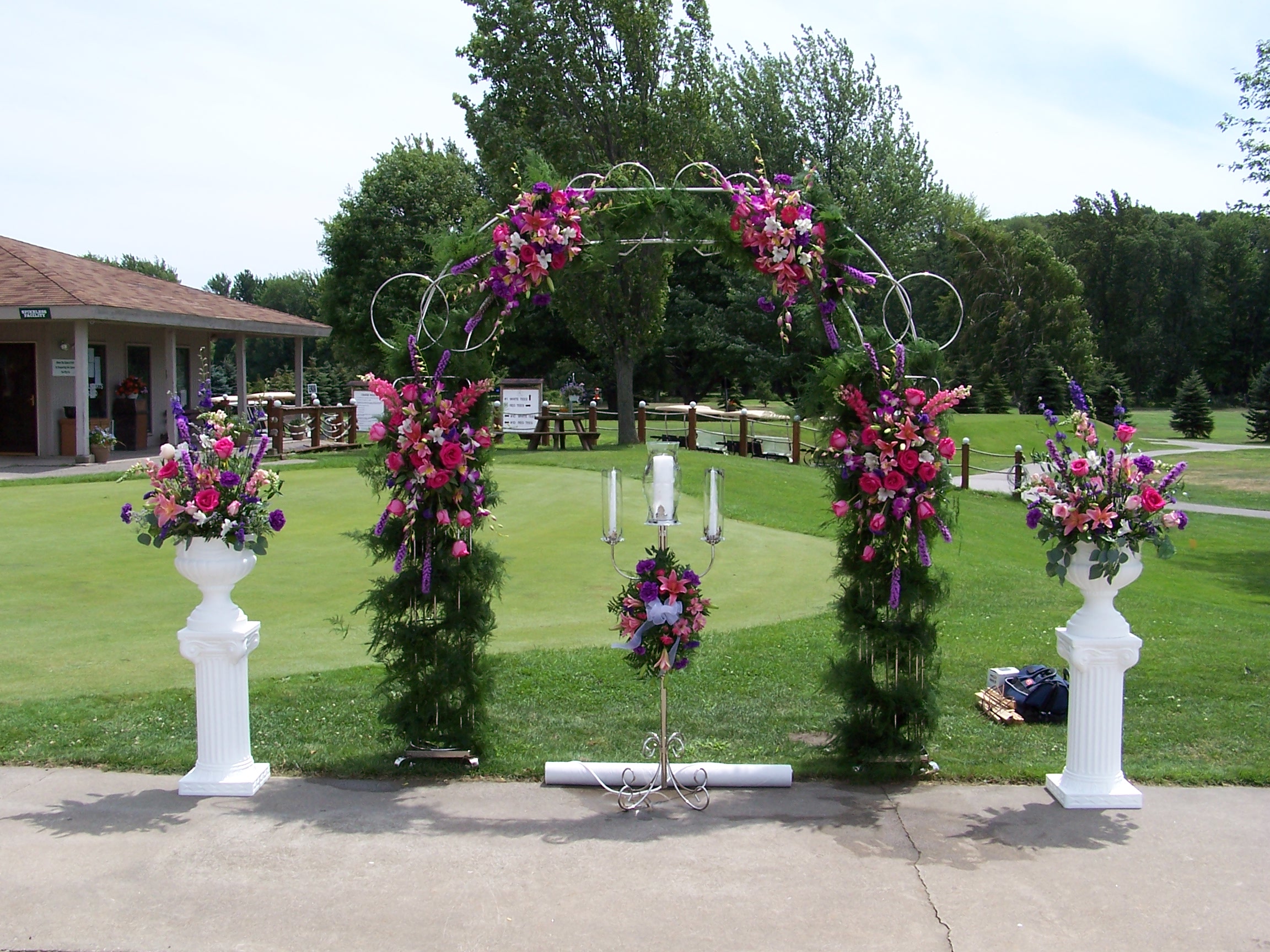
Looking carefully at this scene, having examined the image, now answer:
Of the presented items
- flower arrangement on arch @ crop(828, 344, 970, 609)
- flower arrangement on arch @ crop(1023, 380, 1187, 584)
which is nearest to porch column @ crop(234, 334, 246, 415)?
flower arrangement on arch @ crop(828, 344, 970, 609)

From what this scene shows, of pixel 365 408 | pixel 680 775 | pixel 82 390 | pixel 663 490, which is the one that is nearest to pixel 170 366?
pixel 82 390

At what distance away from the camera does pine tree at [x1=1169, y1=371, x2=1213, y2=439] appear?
128 feet

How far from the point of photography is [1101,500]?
4.82 m

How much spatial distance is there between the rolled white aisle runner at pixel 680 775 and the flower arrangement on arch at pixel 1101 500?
5.17 feet

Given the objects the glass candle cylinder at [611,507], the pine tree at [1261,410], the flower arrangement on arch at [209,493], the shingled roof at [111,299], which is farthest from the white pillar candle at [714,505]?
the pine tree at [1261,410]

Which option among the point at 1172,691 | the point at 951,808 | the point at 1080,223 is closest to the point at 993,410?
the point at 1080,223

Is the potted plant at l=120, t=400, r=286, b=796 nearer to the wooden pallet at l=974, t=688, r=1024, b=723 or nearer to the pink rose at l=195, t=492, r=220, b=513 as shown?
the pink rose at l=195, t=492, r=220, b=513

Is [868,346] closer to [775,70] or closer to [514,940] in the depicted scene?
[514,940]

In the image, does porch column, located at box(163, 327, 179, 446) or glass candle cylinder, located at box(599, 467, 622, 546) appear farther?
porch column, located at box(163, 327, 179, 446)

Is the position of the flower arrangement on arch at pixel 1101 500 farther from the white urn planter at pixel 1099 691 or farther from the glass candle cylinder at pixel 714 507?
the glass candle cylinder at pixel 714 507

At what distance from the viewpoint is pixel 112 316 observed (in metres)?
18.8

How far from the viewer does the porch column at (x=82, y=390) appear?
19078 millimetres

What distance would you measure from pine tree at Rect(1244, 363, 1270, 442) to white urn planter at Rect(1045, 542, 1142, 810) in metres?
37.8

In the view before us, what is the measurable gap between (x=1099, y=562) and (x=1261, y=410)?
38.9 meters
